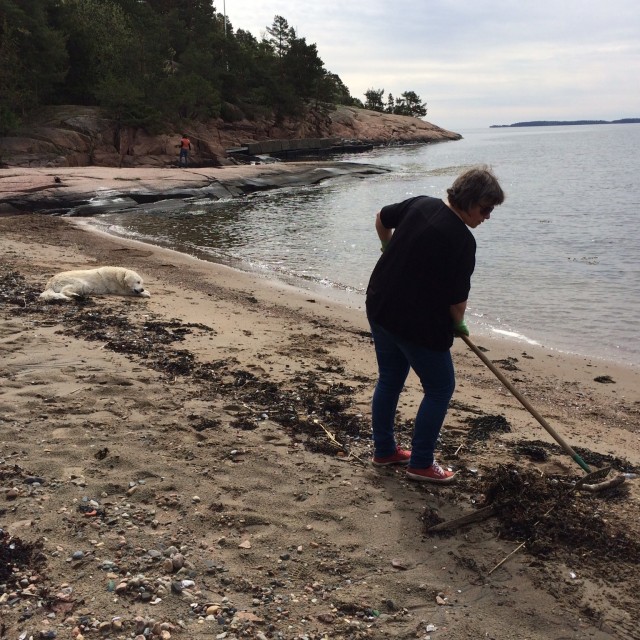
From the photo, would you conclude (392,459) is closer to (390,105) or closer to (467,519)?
(467,519)

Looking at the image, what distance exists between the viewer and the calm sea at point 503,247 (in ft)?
29.1

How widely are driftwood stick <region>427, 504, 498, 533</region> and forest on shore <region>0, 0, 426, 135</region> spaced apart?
101 ft

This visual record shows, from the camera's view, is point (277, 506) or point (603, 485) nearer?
point (277, 506)

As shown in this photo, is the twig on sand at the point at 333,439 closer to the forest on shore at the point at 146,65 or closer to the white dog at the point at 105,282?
the white dog at the point at 105,282

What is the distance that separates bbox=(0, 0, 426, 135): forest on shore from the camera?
32.3m

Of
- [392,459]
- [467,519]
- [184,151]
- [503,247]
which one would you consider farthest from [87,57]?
[467,519]

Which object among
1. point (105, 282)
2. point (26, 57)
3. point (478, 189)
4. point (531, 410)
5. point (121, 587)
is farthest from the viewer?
point (26, 57)

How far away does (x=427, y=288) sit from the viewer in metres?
3.37

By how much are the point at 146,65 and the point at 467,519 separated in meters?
40.2

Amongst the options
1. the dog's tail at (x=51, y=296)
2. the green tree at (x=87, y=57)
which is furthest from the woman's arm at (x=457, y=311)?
the green tree at (x=87, y=57)

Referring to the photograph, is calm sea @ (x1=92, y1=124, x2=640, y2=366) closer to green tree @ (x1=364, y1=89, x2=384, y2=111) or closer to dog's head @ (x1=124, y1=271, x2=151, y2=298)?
dog's head @ (x1=124, y1=271, x2=151, y2=298)

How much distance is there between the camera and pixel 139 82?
1422 inches

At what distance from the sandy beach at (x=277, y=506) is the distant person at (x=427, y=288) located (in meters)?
0.53

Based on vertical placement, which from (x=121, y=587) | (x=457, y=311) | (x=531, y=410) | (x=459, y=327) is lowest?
(x=121, y=587)
